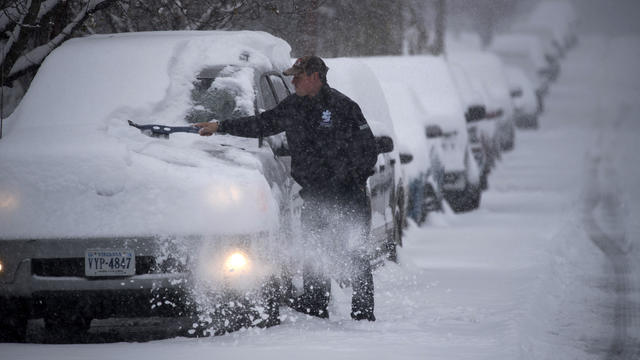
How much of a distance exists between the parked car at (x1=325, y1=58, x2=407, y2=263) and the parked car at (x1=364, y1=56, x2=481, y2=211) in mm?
3419

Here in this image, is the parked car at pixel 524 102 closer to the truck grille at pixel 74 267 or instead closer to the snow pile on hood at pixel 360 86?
the snow pile on hood at pixel 360 86

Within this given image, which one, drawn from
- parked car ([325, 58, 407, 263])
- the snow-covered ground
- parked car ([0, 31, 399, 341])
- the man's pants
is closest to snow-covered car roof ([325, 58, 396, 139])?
parked car ([325, 58, 407, 263])

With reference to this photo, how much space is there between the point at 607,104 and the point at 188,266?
45.4 meters

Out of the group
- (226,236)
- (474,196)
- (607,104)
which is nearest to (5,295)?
(226,236)

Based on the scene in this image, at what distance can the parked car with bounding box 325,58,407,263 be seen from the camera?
34.6ft

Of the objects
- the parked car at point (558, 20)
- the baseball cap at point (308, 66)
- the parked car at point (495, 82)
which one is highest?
the parked car at point (558, 20)

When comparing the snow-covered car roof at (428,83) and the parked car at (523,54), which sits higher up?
the parked car at (523,54)

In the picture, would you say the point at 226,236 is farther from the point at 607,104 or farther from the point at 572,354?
the point at 607,104

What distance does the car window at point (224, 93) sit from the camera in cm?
854

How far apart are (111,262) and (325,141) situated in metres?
1.77

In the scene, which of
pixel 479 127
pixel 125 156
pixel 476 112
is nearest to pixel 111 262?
pixel 125 156

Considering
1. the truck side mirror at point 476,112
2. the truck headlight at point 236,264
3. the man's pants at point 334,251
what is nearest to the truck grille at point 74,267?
the truck headlight at point 236,264

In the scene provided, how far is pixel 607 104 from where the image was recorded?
50.9m

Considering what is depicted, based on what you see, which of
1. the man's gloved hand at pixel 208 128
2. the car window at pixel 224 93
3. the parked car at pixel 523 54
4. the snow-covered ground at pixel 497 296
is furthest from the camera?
the parked car at pixel 523 54
